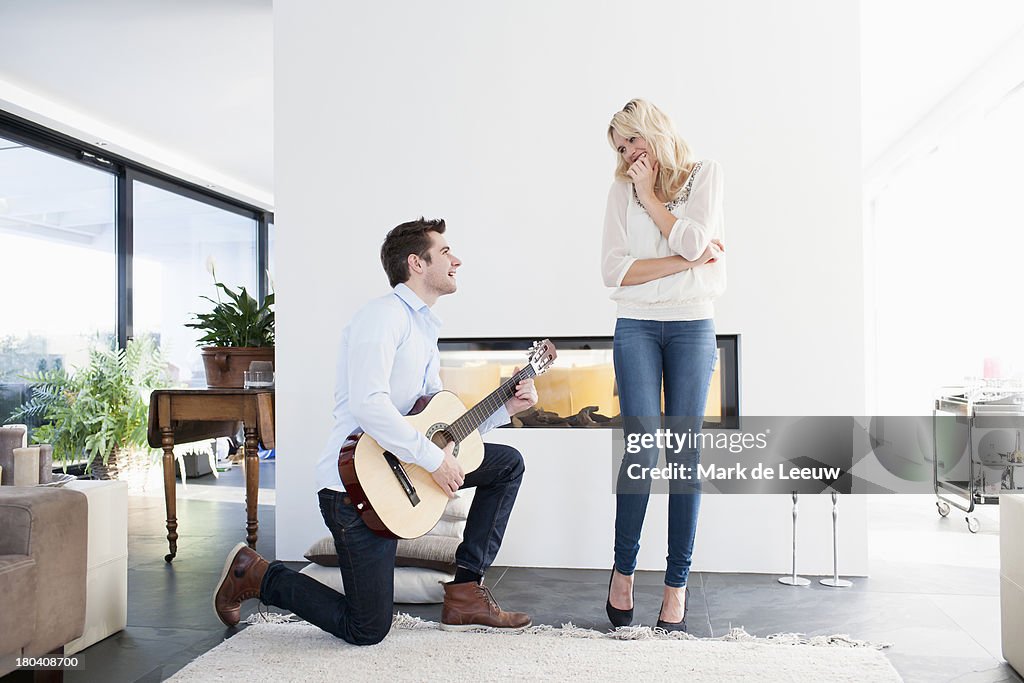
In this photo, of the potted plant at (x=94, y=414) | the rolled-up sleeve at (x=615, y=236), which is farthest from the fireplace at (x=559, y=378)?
Answer: the potted plant at (x=94, y=414)

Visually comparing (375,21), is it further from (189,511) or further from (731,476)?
(189,511)

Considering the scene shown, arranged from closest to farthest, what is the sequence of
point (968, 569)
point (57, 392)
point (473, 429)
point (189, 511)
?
1. point (473, 429)
2. point (968, 569)
3. point (189, 511)
4. point (57, 392)

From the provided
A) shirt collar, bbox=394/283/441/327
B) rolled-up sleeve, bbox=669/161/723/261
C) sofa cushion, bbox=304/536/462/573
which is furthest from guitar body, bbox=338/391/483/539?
rolled-up sleeve, bbox=669/161/723/261

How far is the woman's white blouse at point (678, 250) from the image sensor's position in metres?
2.31

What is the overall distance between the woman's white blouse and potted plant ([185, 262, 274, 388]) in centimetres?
187

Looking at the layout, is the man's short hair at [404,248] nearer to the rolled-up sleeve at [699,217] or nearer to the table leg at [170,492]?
the rolled-up sleeve at [699,217]

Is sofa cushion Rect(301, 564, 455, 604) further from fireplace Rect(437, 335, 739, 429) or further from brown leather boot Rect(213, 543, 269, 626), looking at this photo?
fireplace Rect(437, 335, 739, 429)

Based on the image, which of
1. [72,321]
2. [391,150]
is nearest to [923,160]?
[391,150]

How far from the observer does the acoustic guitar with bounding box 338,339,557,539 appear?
6.84 ft

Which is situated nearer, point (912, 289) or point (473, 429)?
point (473, 429)

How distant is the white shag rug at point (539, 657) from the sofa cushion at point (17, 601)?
0.35 m

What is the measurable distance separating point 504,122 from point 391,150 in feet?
1.54

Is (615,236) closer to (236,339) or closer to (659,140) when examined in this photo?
(659,140)

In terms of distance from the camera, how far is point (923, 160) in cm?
570
